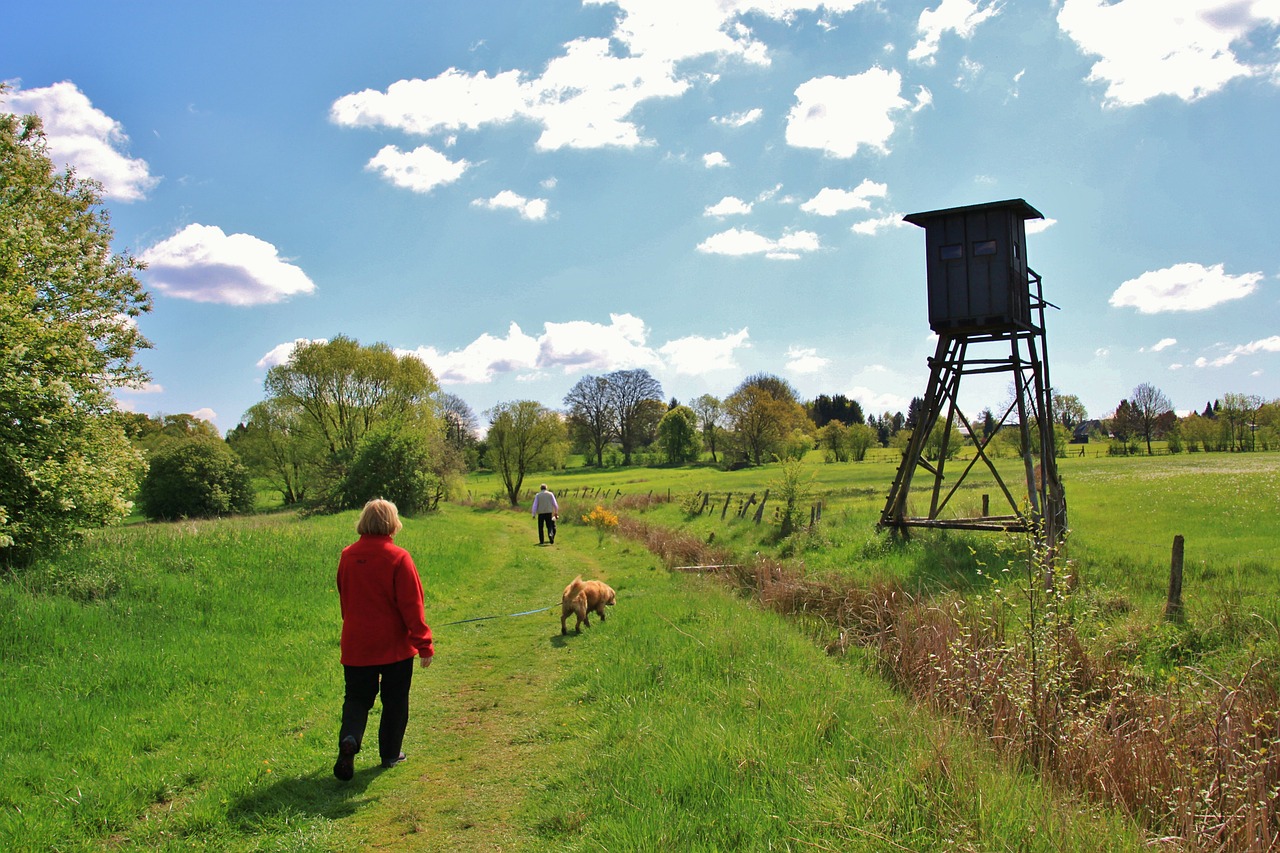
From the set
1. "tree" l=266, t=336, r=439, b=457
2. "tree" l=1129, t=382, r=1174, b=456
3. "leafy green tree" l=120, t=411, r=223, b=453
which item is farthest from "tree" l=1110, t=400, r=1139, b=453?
"leafy green tree" l=120, t=411, r=223, b=453

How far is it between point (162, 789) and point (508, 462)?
5363 centimetres

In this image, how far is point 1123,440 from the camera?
244ft

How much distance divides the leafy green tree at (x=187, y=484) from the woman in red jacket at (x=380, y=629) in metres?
39.7

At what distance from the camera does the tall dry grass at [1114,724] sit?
16.4 feet

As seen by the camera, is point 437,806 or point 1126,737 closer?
point 437,806

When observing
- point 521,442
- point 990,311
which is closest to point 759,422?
point 521,442

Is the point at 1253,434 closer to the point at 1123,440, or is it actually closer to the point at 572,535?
the point at 1123,440

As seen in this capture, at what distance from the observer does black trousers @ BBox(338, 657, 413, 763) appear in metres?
5.66

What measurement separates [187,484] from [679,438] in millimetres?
59716

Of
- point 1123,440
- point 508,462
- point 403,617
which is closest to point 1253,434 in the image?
point 1123,440

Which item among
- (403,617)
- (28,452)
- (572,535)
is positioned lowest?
(572,535)

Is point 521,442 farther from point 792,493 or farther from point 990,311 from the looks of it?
point 990,311

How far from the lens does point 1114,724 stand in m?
6.34

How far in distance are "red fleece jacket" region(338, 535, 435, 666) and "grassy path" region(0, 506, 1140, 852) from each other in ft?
3.27
